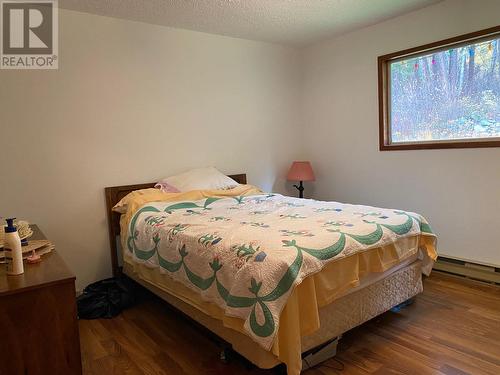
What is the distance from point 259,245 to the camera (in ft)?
5.85

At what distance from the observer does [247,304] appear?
161cm

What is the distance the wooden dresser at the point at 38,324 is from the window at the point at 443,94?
3142 mm

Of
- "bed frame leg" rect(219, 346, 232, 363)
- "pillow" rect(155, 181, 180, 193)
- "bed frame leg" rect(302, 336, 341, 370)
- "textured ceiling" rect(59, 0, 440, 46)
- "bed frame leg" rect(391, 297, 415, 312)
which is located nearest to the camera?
"bed frame leg" rect(302, 336, 341, 370)

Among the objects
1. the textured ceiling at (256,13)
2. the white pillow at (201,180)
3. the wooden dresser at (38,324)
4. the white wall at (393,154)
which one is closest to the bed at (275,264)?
the white pillow at (201,180)

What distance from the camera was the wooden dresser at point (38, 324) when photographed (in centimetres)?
134

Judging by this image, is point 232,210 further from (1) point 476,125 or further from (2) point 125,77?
(1) point 476,125

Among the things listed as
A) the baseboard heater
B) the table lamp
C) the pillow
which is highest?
the table lamp

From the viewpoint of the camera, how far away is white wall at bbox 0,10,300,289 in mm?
2744

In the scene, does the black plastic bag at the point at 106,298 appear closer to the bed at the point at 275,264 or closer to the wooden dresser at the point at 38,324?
the bed at the point at 275,264

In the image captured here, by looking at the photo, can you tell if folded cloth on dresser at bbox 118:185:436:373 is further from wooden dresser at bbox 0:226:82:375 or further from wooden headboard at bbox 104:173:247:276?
wooden dresser at bbox 0:226:82:375

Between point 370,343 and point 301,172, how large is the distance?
228 cm

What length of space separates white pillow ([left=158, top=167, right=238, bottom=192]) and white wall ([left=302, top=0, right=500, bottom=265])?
1.37 metres

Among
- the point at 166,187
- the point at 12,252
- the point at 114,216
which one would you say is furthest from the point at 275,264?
the point at 114,216

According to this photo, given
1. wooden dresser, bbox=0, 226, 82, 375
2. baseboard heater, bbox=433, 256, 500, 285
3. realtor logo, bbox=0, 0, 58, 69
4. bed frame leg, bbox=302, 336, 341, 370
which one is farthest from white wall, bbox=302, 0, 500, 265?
wooden dresser, bbox=0, 226, 82, 375
